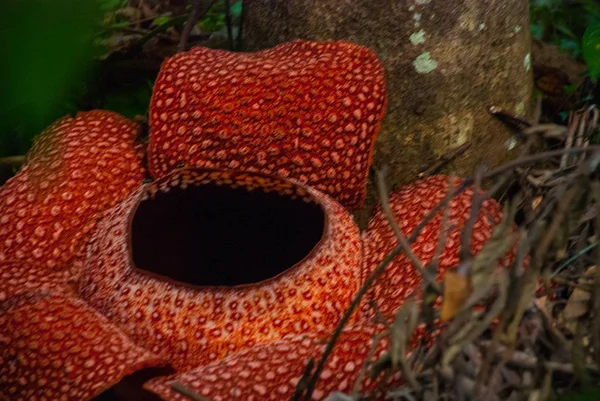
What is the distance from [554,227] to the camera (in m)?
1.04

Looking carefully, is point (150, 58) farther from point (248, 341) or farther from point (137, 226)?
point (248, 341)

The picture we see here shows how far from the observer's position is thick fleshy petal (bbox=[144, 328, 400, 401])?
1361mm

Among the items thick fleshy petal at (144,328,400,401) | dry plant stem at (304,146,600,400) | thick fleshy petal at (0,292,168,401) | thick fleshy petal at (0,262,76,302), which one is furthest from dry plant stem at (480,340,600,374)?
thick fleshy petal at (0,262,76,302)

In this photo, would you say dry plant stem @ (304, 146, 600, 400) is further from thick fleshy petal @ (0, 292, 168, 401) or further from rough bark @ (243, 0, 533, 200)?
rough bark @ (243, 0, 533, 200)

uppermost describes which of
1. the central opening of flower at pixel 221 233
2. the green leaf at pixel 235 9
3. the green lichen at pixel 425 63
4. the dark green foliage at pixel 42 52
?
the dark green foliage at pixel 42 52

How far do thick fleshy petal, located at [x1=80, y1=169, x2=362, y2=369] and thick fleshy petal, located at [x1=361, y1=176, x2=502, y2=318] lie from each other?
7 cm

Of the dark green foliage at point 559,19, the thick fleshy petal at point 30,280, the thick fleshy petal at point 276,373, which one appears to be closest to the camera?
the thick fleshy petal at point 276,373

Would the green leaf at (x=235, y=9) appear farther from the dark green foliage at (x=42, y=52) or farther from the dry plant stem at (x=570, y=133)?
the dark green foliage at (x=42, y=52)

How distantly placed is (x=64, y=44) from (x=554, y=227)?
28.7 inches

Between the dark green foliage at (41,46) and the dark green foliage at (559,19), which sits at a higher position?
the dark green foliage at (41,46)

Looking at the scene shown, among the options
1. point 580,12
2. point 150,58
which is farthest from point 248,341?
point 580,12

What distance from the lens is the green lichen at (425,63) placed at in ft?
6.41

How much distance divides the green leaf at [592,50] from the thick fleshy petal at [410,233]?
0.56m

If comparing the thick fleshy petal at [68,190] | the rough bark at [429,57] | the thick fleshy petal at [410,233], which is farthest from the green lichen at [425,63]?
the thick fleshy petal at [68,190]
